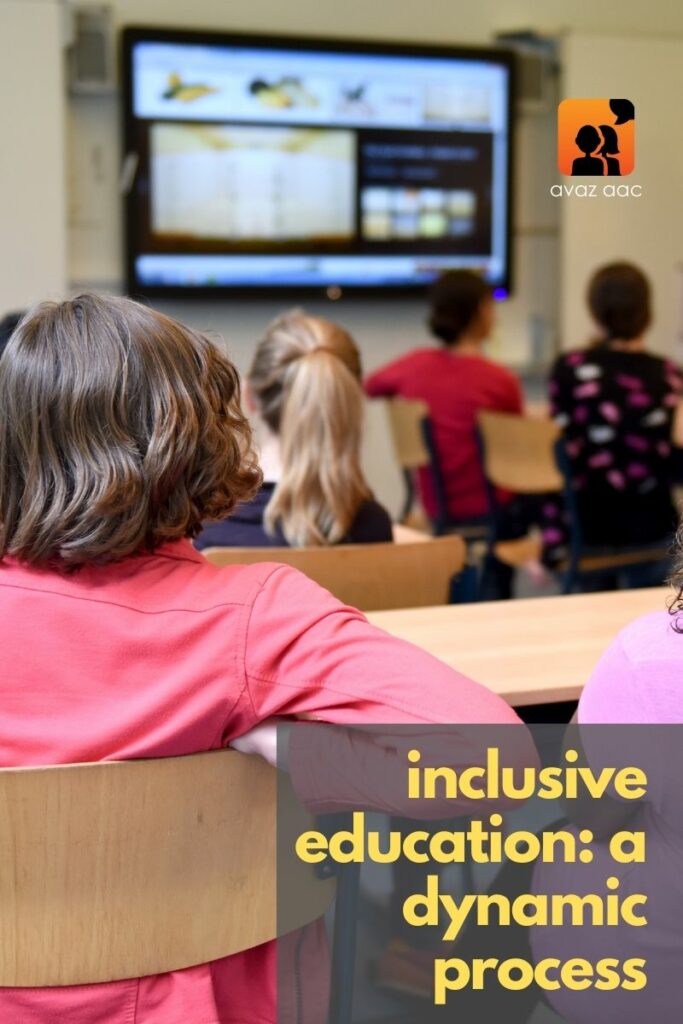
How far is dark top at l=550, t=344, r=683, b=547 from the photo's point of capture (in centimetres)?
400

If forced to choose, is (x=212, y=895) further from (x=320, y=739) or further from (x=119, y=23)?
(x=119, y=23)

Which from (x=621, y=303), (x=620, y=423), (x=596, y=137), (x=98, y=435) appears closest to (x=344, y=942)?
(x=98, y=435)

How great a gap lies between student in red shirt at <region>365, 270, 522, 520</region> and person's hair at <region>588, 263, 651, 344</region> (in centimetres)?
48

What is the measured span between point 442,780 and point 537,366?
537 centimetres

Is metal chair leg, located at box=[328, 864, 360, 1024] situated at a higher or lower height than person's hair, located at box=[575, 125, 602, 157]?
lower

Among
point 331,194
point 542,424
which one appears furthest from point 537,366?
point 542,424

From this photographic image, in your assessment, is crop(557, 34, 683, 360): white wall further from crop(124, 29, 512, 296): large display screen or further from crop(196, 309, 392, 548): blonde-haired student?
crop(196, 309, 392, 548): blonde-haired student

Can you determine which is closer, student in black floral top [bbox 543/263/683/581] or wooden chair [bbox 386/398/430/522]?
student in black floral top [bbox 543/263/683/581]

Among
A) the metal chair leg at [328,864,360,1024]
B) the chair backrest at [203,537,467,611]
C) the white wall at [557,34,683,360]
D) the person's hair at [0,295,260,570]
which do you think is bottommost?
the metal chair leg at [328,864,360,1024]

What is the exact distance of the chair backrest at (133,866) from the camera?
1.09 m

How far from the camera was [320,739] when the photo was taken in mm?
1191

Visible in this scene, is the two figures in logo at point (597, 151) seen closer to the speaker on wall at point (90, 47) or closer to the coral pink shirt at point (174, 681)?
the speaker on wall at point (90, 47)

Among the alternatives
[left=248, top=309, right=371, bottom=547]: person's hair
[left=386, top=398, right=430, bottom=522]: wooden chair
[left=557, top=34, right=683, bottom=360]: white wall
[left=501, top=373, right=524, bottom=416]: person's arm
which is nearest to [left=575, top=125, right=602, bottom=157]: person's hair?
[left=557, top=34, right=683, bottom=360]: white wall

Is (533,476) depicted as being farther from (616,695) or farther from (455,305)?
(616,695)
